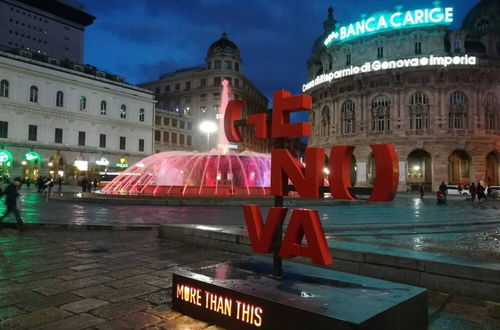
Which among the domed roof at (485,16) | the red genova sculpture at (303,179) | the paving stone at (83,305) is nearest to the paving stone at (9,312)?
the paving stone at (83,305)

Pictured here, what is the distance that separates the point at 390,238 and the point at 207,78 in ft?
233

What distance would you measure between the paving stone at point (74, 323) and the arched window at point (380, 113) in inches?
2048

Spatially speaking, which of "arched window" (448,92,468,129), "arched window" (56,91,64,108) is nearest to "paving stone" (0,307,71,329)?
"arched window" (56,91,64,108)

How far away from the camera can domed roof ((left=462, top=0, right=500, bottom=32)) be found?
54.7m

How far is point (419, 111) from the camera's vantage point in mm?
50406

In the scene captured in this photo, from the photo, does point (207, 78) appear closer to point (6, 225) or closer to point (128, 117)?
point (128, 117)

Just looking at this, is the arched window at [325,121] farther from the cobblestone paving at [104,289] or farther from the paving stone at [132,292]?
the paving stone at [132,292]

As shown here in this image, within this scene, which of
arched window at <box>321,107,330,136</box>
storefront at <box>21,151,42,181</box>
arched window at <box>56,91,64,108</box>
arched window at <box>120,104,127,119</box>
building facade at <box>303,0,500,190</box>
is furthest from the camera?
arched window at <box>321,107,330,136</box>

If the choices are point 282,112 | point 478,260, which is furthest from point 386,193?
point 478,260

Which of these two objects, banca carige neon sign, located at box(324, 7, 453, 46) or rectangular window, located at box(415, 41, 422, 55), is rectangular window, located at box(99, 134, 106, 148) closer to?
banca carige neon sign, located at box(324, 7, 453, 46)

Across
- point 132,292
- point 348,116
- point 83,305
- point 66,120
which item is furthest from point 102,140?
point 83,305

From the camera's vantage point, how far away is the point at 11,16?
77.1 meters

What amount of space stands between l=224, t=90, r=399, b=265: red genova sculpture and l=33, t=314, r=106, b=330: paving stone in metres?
2.01

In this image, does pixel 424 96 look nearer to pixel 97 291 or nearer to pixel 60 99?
pixel 60 99
